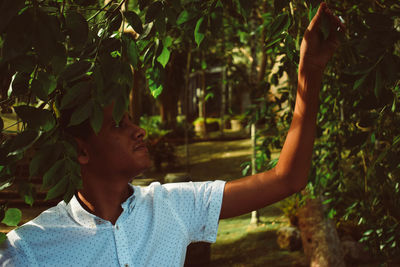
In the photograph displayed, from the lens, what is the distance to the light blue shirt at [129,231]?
1.38 meters

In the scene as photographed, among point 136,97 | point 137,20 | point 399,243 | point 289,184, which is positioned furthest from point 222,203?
point 136,97

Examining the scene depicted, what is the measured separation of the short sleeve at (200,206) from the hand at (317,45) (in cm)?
53

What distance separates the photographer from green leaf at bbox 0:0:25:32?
792mm

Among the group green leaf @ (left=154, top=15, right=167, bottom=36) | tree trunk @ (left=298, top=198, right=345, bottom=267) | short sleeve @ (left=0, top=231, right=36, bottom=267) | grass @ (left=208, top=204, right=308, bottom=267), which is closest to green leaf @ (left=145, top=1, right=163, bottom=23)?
green leaf @ (left=154, top=15, right=167, bottom=36)

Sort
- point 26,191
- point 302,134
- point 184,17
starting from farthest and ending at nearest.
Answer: point 302,134
point 184,17
point 26,191

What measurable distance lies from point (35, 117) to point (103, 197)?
0.58 metres

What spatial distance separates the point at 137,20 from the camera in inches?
48.3

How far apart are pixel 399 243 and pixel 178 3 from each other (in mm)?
1990

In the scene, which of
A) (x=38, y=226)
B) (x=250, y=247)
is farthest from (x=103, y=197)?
(x=250, y=247)

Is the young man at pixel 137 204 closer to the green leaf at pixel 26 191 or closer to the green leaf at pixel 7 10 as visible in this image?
the green leaf at pixel 26 191

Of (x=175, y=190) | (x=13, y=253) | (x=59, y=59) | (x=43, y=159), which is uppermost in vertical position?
(x=59, y=59)

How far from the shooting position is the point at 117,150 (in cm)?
150

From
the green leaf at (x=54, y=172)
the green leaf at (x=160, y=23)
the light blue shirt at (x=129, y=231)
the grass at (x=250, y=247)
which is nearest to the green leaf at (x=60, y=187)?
the green leaf at (x=54, y=172)

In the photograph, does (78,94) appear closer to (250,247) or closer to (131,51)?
(131,51)
